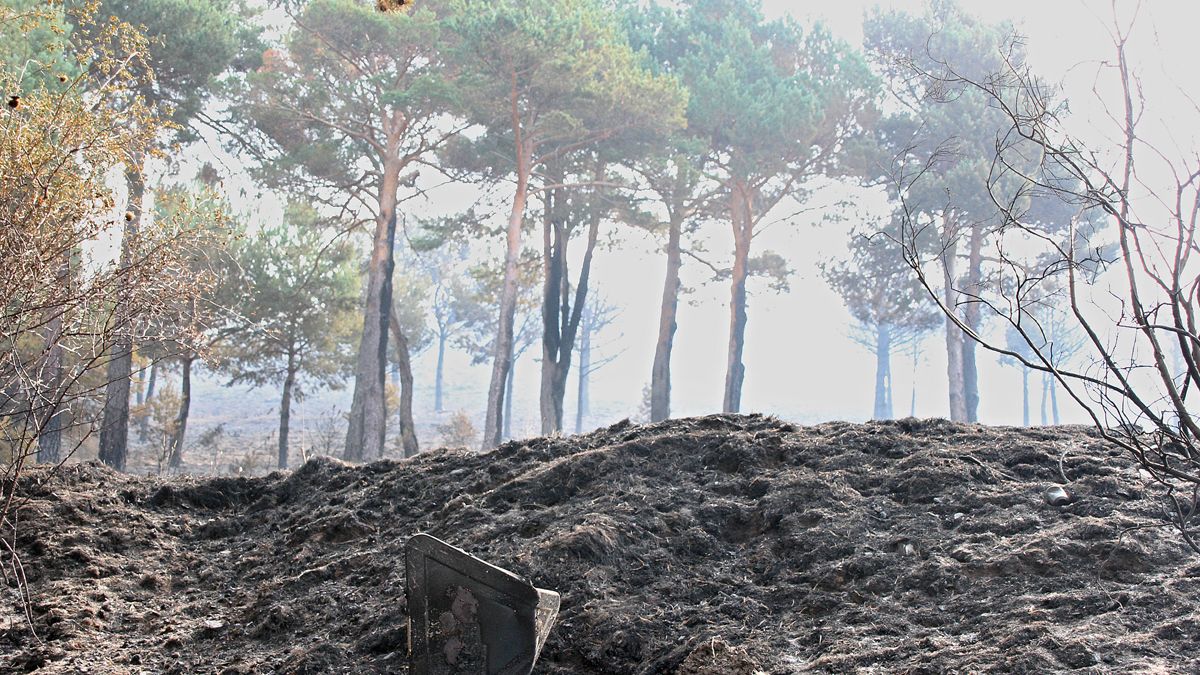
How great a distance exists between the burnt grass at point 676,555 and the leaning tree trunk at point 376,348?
1143 cm

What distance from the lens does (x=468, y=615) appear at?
3.77 metres

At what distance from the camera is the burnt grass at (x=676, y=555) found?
11.6ft

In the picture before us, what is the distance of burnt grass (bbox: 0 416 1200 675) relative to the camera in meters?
3.53

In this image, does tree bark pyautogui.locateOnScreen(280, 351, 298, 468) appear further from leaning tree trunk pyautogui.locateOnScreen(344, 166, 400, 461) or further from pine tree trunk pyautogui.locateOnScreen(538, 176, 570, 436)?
pine tree trunk pyautogui.locateOnScreen(538, 176, 570, 436)

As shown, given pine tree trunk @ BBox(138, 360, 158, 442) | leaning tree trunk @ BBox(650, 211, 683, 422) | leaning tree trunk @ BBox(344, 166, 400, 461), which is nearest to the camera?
leaning tree trunk @ BBox(344, 166, 400, 461)

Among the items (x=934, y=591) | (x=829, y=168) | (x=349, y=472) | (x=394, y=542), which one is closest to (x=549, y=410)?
(x=829, y=168)

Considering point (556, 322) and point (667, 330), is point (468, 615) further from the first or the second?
point (667, 330)

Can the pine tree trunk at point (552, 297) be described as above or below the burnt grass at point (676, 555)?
above

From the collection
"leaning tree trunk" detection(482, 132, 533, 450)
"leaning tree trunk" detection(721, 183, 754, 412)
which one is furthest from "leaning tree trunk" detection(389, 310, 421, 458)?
"leaning tree trunk" detection(721, 183, 754, 412)

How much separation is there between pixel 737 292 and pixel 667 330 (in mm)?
1861

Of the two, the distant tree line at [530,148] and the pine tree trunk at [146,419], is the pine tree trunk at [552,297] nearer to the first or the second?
the distant tree line at [530,148]

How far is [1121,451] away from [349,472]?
15.4 ft

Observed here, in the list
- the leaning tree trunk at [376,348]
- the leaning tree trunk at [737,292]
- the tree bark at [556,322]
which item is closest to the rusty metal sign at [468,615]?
the leaning tree trunk at [376,348]

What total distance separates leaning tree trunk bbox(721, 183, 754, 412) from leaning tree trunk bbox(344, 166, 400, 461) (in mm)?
7962
